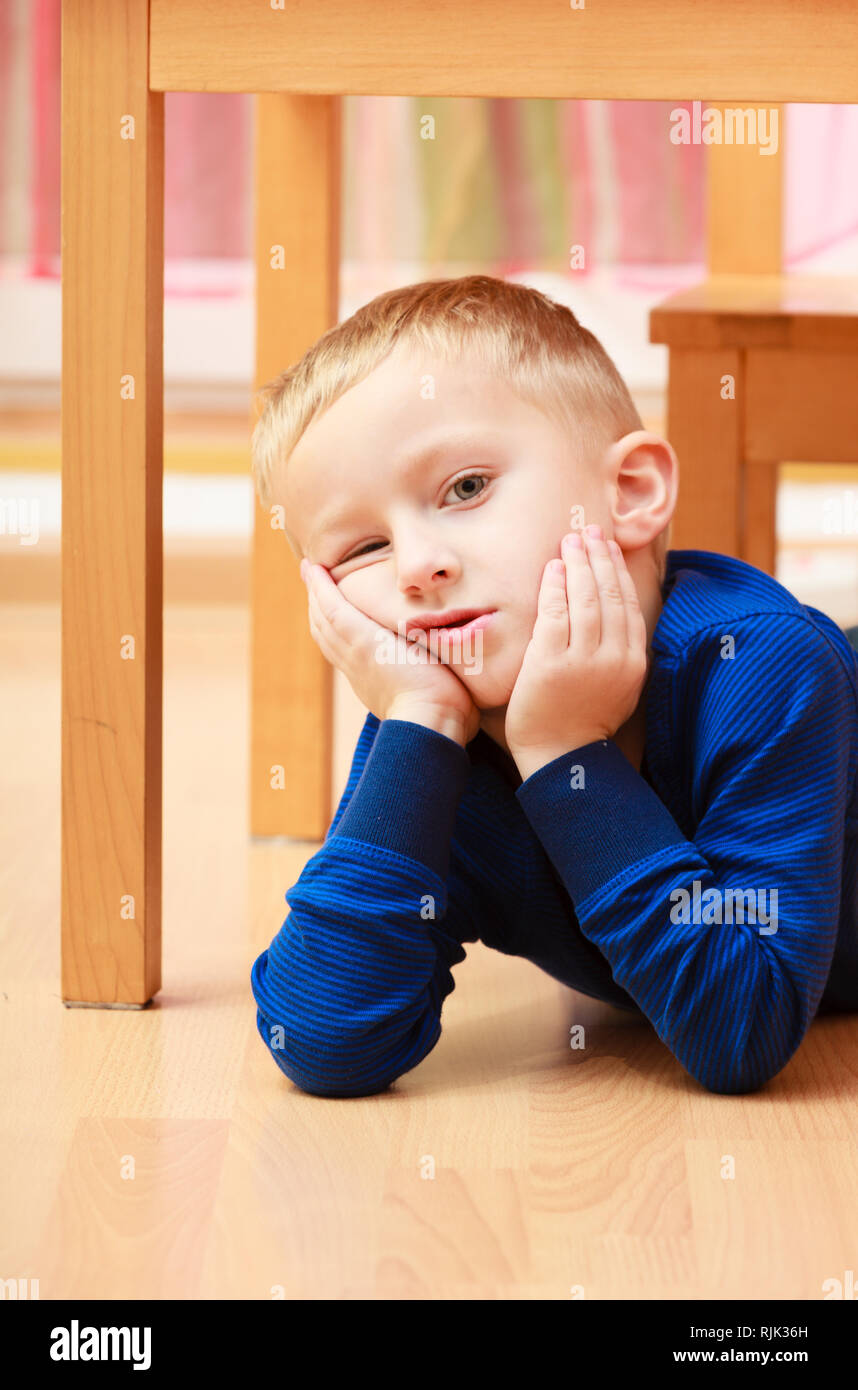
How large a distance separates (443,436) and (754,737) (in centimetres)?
22

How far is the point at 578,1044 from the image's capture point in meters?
0.99

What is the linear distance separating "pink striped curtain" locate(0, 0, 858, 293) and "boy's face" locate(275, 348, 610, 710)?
6.91ft

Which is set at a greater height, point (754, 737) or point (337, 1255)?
point (754, 737)

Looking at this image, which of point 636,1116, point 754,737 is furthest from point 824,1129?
point 754,737

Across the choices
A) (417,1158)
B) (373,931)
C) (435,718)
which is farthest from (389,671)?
(417,1158)

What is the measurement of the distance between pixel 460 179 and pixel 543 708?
2312 mm

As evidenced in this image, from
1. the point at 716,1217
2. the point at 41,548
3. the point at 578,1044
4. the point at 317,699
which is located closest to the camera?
the point at 716,1217

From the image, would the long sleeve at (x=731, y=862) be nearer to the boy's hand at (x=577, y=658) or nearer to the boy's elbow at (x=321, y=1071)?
the boy's hand at (x=577, y=658)

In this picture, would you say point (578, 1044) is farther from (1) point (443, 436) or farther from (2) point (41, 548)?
(2) point (41, 548)

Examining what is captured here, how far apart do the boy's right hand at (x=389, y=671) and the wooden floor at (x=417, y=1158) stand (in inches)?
7.8

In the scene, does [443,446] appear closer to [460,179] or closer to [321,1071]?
[321,1071]

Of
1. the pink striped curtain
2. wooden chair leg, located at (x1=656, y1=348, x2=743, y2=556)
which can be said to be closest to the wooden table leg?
wooden chair leg, located at (x1=656, y1=348, x2=743, y2=556)

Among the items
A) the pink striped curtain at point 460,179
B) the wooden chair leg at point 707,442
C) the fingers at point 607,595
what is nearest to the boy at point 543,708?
the fingers at point 607,595

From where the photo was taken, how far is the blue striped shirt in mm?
854
